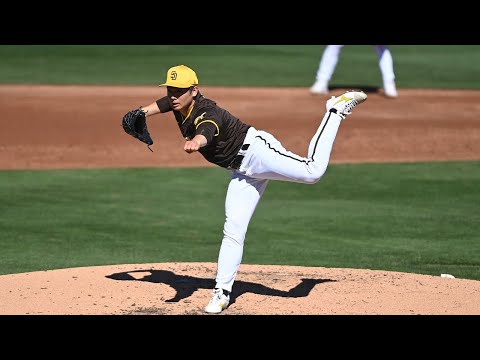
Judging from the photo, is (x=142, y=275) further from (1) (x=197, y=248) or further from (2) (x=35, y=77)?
(2) (x=35, y=77)

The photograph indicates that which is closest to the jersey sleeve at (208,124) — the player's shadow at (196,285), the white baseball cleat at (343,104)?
the white baseball cleat at (343,104)

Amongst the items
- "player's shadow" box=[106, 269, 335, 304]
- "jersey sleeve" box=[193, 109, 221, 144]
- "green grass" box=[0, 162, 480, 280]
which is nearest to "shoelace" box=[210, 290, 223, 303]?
"player's shadow" box=[106, 269, 335, 304]

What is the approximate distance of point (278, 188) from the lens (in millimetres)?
15281

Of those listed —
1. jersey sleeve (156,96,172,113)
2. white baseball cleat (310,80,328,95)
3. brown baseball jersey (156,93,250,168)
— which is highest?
white baseball cleat (310,80,328,95)

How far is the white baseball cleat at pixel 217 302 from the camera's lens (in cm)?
859

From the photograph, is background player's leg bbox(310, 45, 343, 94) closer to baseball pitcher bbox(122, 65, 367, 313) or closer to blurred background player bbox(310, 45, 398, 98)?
blurred background player bbox(310, 45, 398, 98)

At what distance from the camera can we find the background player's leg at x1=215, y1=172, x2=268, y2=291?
28.6 ft

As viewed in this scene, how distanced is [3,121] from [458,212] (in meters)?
9.19

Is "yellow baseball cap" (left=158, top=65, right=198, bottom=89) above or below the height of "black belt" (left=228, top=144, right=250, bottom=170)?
above

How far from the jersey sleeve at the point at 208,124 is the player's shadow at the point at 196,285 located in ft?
5.21

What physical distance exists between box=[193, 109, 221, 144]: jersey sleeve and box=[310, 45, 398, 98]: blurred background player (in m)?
14.0

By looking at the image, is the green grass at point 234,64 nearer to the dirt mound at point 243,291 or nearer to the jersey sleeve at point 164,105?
the dirt mound at point 243,291

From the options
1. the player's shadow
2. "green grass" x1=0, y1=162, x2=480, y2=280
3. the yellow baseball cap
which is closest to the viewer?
the yellow baseball cap

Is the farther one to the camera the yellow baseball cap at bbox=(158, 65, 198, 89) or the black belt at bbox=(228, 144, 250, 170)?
the black belt at bbox=(228, 144, 250, 170)
